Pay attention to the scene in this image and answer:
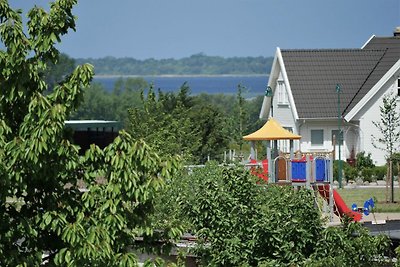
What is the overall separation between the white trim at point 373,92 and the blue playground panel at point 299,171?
79.0 ft

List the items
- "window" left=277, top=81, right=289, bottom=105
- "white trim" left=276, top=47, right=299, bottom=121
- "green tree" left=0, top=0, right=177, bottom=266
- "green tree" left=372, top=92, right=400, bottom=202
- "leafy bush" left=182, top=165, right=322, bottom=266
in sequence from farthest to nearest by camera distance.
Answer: "window" left=277, top=81, right=289, bottom=105 < "white trim" left=276, top=47, right=299, bottom=121 < "green tree" left=372, top=92, right=400, bottom=202 < "leafy bush" left=182, top=165, right=322, bottom=266 < "green tree" left=0, top=0, right=177, bottom=266

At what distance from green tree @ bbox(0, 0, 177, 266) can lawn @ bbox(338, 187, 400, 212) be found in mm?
24685

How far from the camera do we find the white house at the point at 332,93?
60.5 meters

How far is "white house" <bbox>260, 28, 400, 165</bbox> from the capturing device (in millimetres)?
60469

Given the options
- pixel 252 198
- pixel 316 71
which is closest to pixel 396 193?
pixel 316 71

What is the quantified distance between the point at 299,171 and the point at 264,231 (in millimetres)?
16986

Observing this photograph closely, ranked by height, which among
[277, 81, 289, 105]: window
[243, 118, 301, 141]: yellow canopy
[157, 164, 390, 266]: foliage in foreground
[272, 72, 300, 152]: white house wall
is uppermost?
[277, 81, 289, 105]: window

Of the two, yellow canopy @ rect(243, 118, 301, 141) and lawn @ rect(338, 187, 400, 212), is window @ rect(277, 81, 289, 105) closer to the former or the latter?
lawn @ rect(338, 187, 400, 212)

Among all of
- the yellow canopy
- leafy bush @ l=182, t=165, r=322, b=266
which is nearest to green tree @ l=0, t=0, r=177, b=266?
leafy bush @ l=182, t=165, r=322, b=266

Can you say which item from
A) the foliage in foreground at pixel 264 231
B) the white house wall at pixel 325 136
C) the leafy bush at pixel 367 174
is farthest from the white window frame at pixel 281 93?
the foliage in foreground at pixel 264 231

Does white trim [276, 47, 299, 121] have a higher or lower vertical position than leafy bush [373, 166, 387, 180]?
higher

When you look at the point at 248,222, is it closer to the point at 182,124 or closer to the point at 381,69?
the point at 182,124

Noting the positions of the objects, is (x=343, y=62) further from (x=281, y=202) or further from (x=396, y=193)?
(x=281, y=202)

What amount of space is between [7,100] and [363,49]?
180 ft
